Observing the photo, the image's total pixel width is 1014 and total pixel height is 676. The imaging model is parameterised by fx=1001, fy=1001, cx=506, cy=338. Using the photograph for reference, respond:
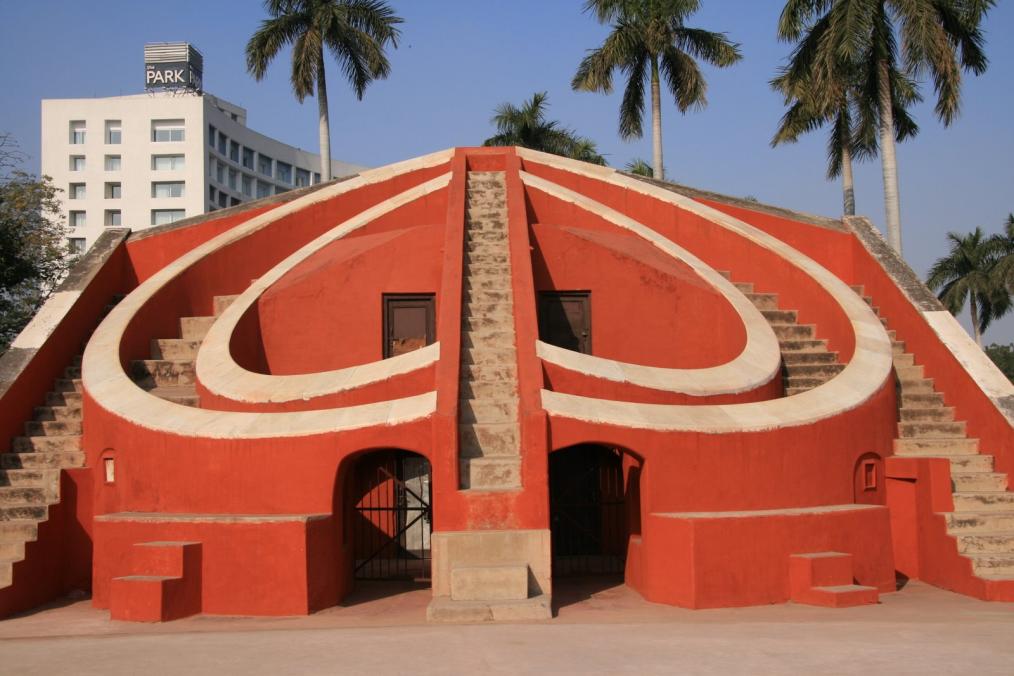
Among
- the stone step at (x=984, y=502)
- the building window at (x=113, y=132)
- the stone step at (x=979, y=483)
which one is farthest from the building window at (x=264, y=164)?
the stone step at (x=984, y=502)

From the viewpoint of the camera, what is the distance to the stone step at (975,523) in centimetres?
789

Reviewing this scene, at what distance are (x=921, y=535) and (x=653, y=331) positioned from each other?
318 centimetres

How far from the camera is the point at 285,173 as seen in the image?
204 feet

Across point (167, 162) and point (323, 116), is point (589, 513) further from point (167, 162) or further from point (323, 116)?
point (167, 162)

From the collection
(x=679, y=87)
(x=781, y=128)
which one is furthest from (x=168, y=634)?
(x=781, y=128)

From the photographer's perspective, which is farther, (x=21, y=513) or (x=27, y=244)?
(x=27, y=244)

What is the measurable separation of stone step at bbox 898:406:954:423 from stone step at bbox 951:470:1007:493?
0.96 meters

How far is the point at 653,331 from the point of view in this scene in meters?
10.1

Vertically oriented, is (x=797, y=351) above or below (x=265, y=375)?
above

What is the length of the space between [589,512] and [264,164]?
53072 millimetres

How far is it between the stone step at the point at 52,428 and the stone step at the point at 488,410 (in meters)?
3.85

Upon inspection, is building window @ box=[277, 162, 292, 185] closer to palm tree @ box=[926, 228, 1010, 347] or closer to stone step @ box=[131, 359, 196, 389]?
palm tree @ box=[926, 228, 1010, 347]

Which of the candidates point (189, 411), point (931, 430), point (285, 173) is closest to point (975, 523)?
point (931, 430)

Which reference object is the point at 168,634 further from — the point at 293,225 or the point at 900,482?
the point at 293,225
